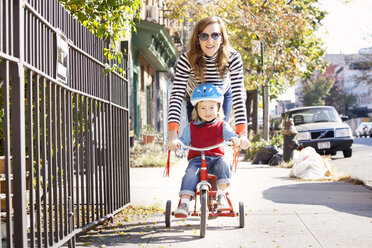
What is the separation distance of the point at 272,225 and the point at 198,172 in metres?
0.97

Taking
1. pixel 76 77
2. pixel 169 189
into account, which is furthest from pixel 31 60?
pixel 169 189

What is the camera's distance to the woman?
4906mm

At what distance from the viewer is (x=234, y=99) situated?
503cm

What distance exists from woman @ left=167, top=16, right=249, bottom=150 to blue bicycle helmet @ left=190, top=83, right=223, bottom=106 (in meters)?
0.29

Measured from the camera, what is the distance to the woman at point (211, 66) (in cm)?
491

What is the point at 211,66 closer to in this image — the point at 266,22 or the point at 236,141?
the point at 236,141

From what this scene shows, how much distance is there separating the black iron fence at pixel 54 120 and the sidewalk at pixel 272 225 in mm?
386

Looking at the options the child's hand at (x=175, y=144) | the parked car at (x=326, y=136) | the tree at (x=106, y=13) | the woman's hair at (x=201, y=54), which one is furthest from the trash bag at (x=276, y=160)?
the child's hand at (x=175, y=144)

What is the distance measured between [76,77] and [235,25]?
14.5m

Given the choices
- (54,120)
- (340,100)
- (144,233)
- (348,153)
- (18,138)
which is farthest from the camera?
(340,100)

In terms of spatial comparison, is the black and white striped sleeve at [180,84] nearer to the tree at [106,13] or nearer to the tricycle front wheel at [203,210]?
the tricycle front wheel at [203,210]

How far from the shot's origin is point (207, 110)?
4.66 meters

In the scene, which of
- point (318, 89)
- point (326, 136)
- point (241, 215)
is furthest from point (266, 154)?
point (318, 89)

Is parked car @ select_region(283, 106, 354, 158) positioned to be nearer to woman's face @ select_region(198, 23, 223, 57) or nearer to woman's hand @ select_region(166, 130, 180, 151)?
woman's face @ select_region(198, 23, 223, 57)
